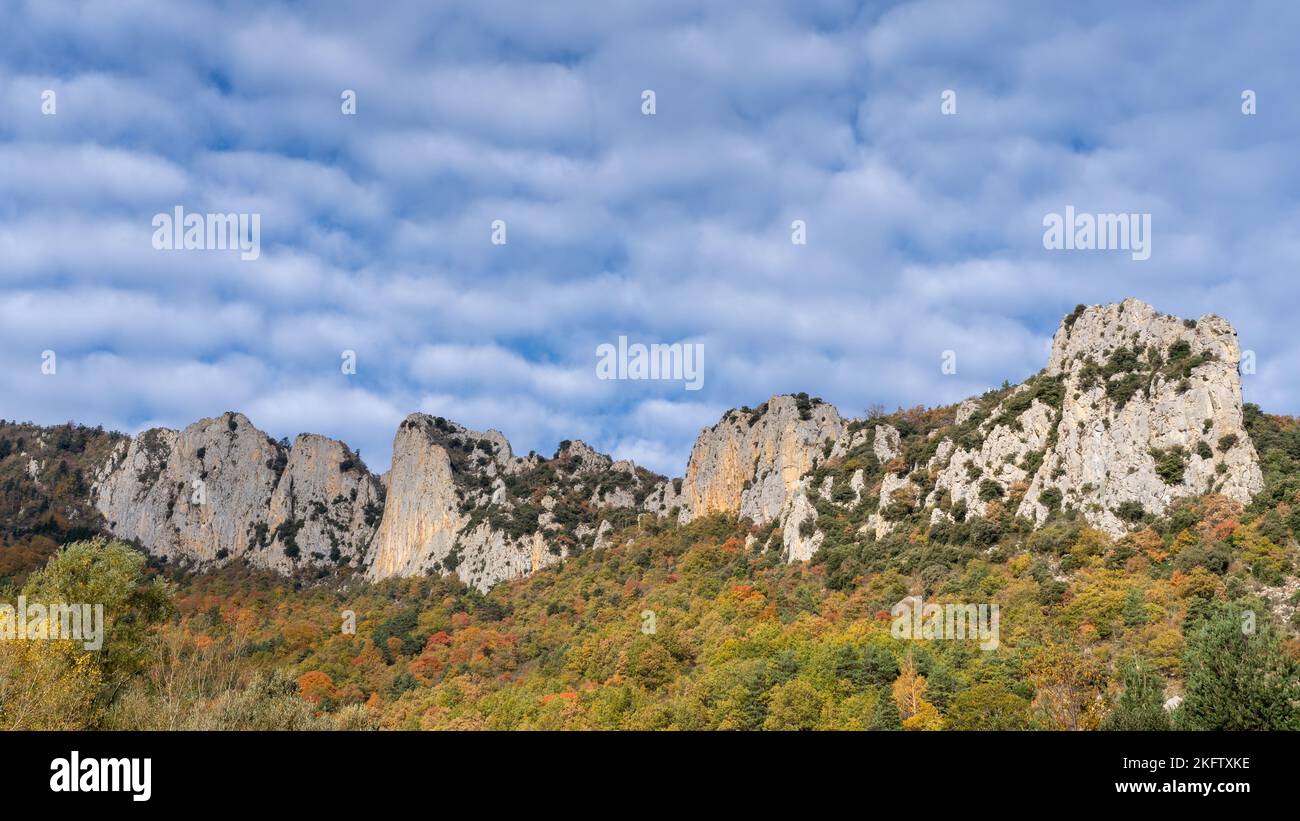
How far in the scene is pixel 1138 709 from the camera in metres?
41.0

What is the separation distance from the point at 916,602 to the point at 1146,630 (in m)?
24.2

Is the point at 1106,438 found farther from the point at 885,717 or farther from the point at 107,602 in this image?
the point at 107,602

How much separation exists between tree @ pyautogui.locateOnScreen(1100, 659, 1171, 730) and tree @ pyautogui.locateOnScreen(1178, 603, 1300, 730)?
1.28 m

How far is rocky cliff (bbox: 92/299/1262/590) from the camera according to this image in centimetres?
8225

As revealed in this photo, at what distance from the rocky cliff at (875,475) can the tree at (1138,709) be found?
3823 cm

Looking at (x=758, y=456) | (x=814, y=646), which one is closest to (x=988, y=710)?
(x=814, y=646)

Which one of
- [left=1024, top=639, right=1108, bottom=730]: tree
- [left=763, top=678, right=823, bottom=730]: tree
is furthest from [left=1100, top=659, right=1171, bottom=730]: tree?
[left=763, top=678, right=823, bottom=730]: tree

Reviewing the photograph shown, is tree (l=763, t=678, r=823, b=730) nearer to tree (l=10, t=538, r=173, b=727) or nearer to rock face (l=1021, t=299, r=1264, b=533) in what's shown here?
rock face (l=1021, t=299, r=1264, b=533)

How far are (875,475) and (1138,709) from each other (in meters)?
83.9

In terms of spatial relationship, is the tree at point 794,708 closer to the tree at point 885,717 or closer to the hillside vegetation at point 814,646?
the hillside vegetation at point 814,646

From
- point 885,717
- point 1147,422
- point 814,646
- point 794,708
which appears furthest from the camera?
point 1147,422

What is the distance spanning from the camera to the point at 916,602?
8244 centimetres
